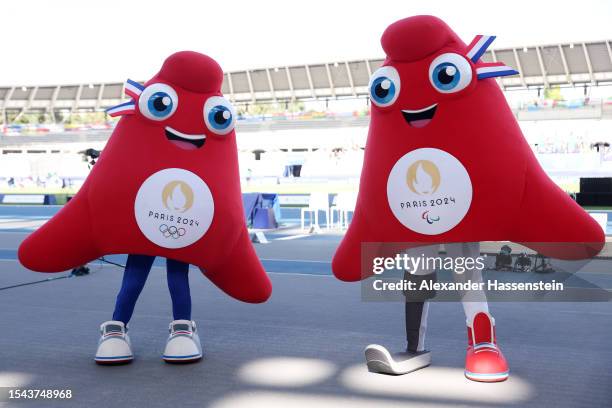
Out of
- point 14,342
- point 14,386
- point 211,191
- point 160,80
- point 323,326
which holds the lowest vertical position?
point 14,386

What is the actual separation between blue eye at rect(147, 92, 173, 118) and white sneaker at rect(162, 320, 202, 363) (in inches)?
49.4

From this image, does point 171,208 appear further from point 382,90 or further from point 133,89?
point 382,90

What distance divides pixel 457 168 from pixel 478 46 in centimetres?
67

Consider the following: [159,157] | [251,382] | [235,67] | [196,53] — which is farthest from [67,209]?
[235,67]

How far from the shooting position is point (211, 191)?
3973 millimetres

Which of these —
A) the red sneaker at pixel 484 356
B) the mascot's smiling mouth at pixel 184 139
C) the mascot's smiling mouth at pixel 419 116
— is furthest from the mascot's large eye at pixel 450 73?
the mascot's smiling mouth at pixel 184 139

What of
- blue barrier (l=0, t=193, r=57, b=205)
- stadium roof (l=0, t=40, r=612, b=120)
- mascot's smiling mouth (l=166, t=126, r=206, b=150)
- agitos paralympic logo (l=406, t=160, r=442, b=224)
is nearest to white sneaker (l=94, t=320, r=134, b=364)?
mascot's smiling mouth (l=166, t=126, r=206, b=150)

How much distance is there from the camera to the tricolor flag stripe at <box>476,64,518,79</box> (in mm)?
3506

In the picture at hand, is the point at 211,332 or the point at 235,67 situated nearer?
the point at 211,332

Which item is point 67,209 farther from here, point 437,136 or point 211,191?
point 437,136

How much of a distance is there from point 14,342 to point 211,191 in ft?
5.95

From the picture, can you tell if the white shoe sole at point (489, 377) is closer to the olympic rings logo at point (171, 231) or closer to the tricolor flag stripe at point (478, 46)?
the tricolor flag stripe at point (478, 46)

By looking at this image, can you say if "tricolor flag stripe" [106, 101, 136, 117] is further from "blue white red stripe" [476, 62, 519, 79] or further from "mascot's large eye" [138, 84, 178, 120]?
"blue white red stripe" [476, 62, 519, 79]

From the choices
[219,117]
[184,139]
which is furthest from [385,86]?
[184,139]
